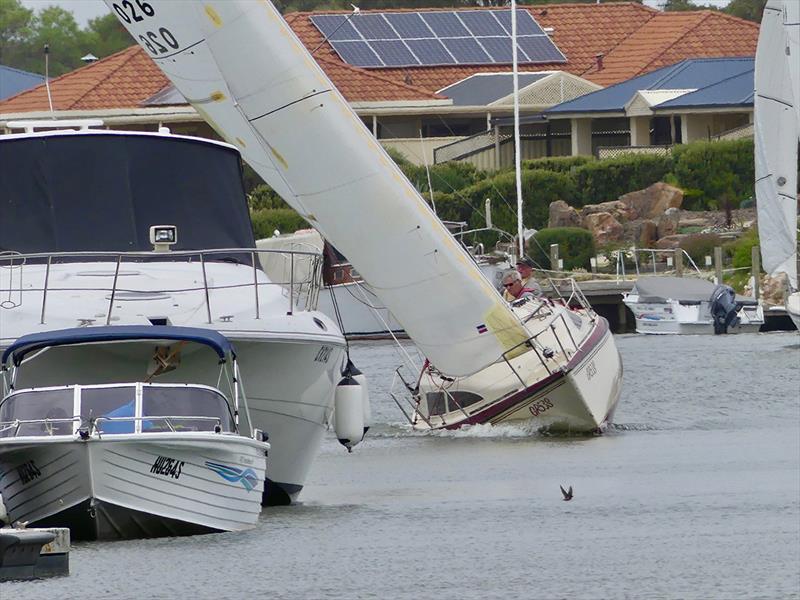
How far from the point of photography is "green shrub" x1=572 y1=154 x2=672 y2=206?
58719mm

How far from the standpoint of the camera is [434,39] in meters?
68.4

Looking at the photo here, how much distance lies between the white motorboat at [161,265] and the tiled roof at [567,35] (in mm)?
45153

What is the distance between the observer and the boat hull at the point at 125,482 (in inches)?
606

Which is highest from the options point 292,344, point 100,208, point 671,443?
point 100,208

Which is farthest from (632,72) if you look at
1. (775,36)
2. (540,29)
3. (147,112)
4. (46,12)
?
(46,12)

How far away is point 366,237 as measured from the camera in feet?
74.7

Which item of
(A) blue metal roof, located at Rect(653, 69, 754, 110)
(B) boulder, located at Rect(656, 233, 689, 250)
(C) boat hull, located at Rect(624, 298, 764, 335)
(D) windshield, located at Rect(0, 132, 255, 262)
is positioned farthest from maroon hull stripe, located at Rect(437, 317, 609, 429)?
(A) blue metal roof, located at Rect(653, 69, 754, 110)

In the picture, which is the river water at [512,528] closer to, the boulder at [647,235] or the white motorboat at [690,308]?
the white motorboat at [690,308]

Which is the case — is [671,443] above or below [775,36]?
below

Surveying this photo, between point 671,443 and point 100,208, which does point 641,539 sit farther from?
point 671,443

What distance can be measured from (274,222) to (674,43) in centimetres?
2072

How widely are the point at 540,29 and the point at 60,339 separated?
2211 inches

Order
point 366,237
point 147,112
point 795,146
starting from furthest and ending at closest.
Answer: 1. point 147,112
2. point 795,146
3. point 366,237

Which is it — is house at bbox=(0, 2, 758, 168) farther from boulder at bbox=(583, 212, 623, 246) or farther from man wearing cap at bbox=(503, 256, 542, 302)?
man wearing cap at bbox=(503, 256, 542, 302)
